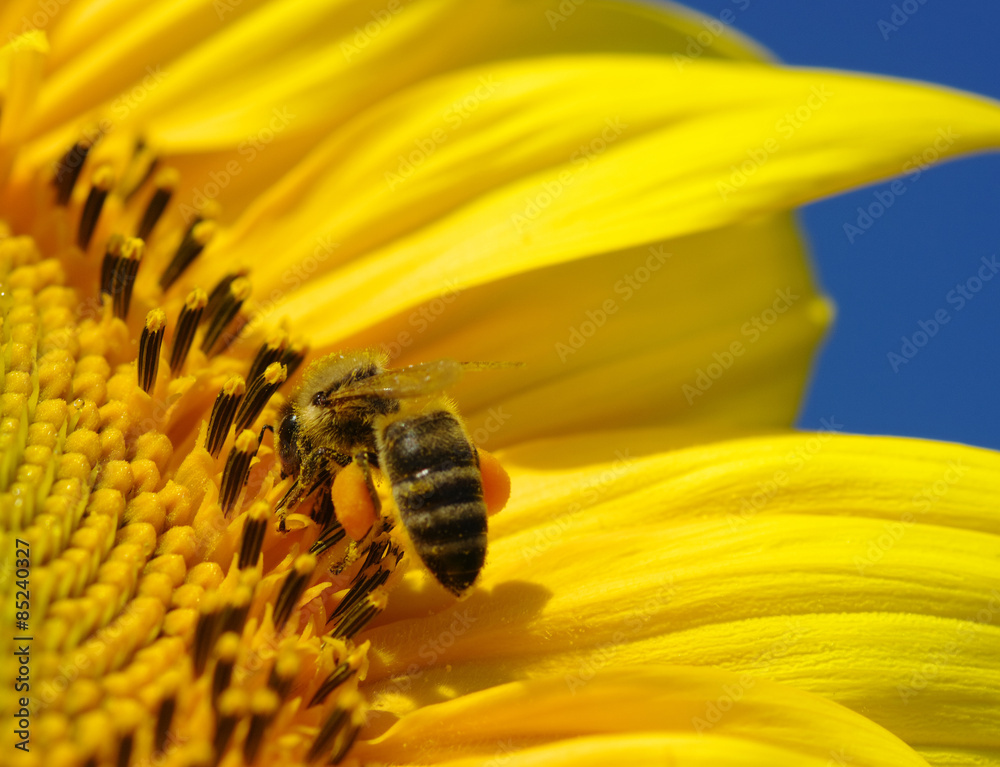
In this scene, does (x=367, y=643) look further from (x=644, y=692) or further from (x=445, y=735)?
(x=644, y=692)

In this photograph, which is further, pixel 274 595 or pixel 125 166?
pixel 125 166

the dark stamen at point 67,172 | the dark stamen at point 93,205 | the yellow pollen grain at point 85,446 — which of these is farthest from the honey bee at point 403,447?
the dark stamen at point 67,172

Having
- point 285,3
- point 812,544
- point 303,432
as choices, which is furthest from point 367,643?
point 285,3

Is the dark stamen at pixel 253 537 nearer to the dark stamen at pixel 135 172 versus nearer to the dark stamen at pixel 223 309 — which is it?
the dark stamen at pixel 223 309

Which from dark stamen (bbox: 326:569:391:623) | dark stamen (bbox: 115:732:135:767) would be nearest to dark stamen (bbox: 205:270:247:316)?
dark stamen (bbox: 326:569:391:623)

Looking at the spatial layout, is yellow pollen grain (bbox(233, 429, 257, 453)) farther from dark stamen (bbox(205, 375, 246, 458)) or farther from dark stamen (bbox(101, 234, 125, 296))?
dark stamen (bbox(101, 234, 125, 296))

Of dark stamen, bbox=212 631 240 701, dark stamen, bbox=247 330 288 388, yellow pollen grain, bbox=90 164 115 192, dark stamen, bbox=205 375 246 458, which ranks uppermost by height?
yellow pollen grain, bbox=90 164 115 192
